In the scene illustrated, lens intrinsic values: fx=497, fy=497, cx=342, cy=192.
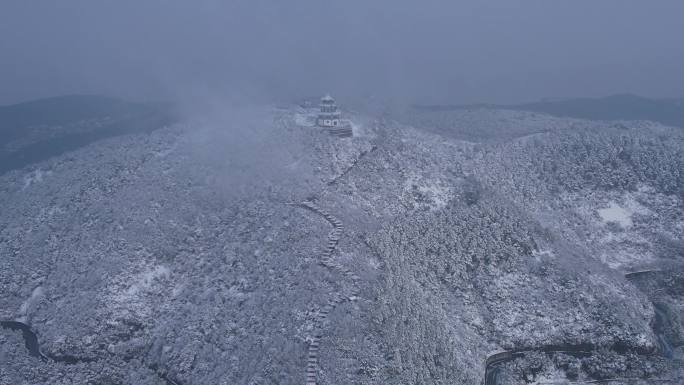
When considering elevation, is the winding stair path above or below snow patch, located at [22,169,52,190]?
below

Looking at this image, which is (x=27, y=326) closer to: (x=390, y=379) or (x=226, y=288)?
(x=226, y=288)

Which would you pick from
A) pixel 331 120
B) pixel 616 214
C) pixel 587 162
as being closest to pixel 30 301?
pixel 331 120

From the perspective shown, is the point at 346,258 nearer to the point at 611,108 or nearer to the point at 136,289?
the point at 136,289

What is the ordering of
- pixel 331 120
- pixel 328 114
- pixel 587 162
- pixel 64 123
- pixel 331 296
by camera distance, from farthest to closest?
1. pixel 64 123
2. pixel 587 162
3. pixel 331 120
4. pixel 328 114
5. pixel 331 296

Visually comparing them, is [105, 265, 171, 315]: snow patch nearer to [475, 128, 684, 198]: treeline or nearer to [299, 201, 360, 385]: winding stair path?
[299, 201, 360, 385]: winding stair path

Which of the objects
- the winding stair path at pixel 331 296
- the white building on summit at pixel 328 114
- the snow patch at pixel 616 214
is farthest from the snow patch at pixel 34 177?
the snow patch at pixel 616 214

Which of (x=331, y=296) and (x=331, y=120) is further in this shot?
(x=331, y=120)

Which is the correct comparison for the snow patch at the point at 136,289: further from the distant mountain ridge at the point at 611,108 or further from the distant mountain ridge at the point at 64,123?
the distant mountain ridge at the point at 611,108

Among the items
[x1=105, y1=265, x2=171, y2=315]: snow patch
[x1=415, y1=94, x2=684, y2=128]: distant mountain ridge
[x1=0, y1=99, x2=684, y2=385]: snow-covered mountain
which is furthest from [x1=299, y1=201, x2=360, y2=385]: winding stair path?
[x1=415, y1=94, x2=684, y2=128]: distant mountain ridge

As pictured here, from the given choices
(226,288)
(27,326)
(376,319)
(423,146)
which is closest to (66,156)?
(27,326)
